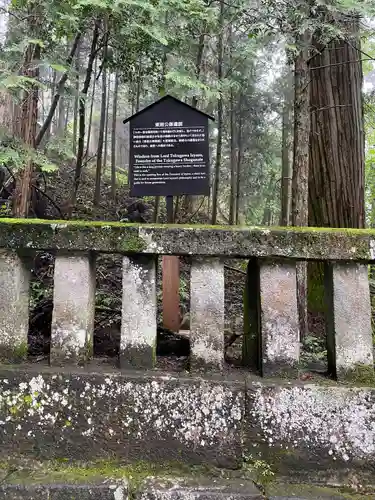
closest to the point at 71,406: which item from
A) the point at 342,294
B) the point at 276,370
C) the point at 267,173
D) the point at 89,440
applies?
the point at 89,440

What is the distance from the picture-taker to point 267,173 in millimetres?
13453

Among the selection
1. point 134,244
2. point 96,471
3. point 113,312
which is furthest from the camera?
point 113,312

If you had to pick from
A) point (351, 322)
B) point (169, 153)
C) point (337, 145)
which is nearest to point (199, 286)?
point (351, 322)

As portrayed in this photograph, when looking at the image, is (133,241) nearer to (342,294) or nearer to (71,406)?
(71,406)

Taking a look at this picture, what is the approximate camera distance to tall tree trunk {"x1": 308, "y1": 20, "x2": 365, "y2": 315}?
206 inches

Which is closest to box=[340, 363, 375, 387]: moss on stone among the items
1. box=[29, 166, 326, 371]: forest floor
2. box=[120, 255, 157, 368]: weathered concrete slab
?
box=[29, 166, 326, 371]: forest floor

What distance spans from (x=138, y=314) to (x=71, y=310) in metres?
0.35

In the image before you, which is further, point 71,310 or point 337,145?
point 337,145

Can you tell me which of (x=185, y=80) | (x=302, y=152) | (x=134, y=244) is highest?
(x=185, y=80)

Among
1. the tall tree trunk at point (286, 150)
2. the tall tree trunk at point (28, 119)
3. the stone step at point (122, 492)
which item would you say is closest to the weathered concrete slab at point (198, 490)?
the stone step at point (122, 492)

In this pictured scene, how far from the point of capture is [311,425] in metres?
1.87

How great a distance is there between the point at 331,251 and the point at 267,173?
1200 centimetres

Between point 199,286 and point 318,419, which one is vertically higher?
point 199,286

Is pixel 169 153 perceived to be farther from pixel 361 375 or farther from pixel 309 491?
pixel 309 491
